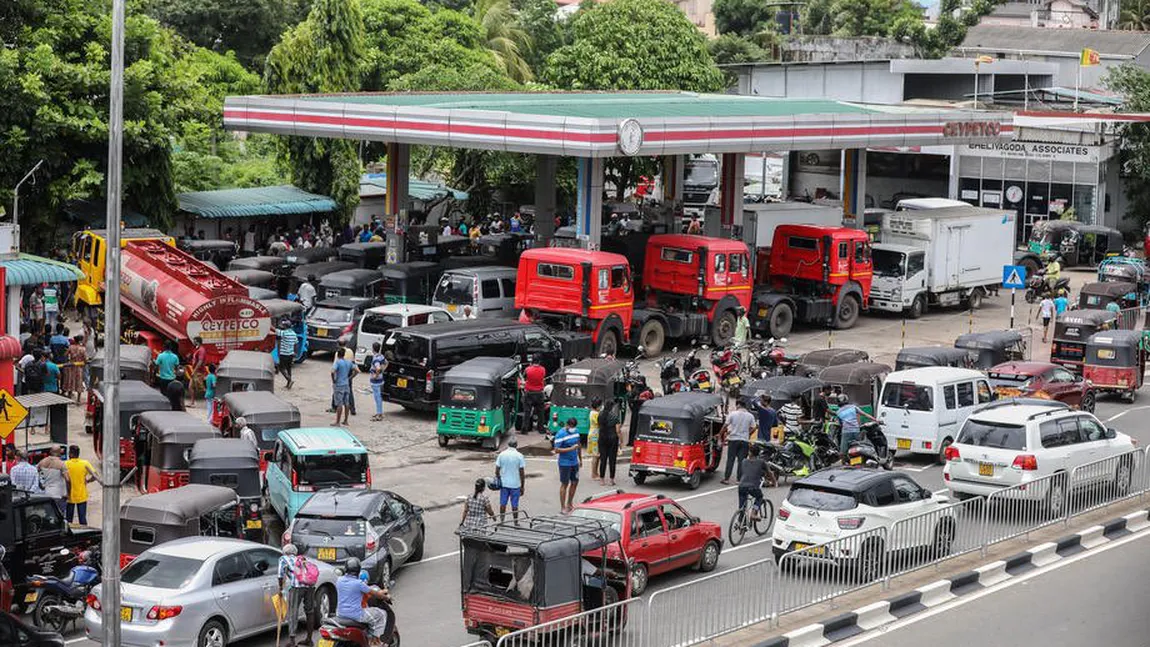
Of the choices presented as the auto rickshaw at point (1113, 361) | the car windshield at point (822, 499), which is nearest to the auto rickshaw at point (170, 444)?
the car windshield at point (822, 499)

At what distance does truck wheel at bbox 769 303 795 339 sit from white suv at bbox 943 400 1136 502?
16712mm

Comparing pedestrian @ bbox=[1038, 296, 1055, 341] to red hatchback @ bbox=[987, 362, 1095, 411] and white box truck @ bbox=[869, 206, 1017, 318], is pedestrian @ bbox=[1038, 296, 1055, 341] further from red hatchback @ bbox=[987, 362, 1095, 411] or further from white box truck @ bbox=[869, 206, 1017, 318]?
red hatchback @ bbox=[987, 362, 1095, 411]

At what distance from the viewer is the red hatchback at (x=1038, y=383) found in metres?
32.3

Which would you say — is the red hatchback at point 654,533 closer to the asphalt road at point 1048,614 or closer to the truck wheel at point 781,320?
the asphalt road at point 1048,614

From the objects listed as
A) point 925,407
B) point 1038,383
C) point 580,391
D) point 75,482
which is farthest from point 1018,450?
point 75,482

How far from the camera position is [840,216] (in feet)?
168

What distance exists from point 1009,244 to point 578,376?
24145 mm

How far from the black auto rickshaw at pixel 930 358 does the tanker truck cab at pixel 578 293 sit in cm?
711

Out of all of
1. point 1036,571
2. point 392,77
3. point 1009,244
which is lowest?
point 1036,571

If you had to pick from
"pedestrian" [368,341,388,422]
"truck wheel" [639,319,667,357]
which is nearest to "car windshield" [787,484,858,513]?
"pedestrian" [368,341,388,422]

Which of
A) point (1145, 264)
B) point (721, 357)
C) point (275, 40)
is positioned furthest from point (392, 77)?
point (721, 357)

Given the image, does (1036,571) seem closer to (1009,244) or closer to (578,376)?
(578,376)

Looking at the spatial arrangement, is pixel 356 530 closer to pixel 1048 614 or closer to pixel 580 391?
Result: pixel 1048 614

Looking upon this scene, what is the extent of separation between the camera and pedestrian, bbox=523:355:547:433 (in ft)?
102
